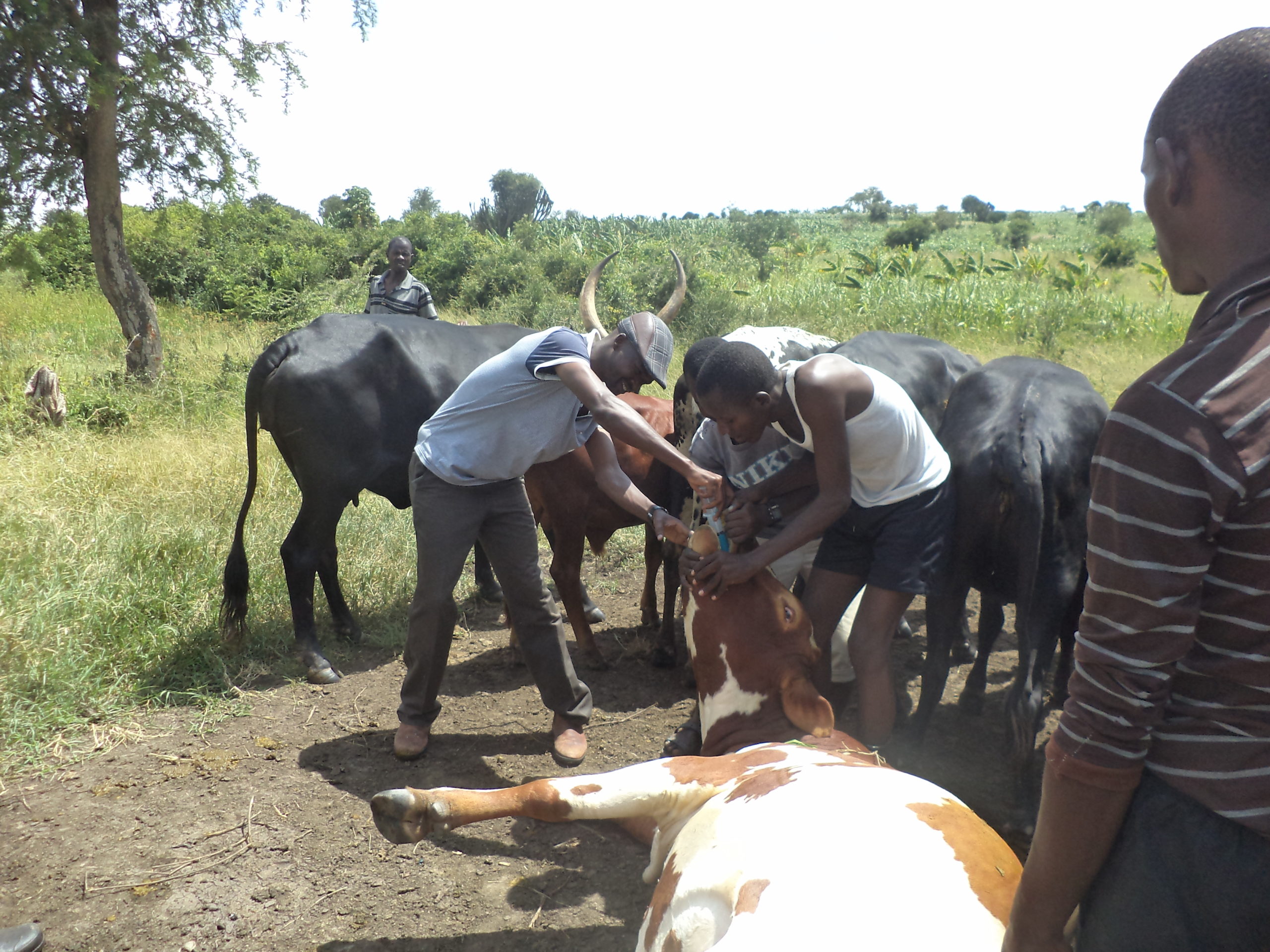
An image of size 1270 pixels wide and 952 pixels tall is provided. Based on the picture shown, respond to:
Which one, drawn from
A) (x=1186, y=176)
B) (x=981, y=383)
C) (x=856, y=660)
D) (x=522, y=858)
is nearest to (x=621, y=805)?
(x=522, y=858)

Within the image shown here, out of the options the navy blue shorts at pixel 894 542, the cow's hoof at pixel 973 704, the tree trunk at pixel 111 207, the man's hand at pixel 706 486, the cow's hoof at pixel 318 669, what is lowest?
the cow's hoof at pixel 973 704

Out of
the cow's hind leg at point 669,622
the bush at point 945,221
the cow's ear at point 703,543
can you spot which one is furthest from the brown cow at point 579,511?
the bush at point 945,221

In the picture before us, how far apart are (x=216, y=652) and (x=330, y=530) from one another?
2.68ft

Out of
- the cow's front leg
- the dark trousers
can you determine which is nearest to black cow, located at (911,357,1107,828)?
the cow's front leg

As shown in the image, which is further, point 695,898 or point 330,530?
point 330,530

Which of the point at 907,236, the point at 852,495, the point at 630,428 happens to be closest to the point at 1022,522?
the point at 852,495

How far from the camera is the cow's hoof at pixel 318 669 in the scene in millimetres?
4570

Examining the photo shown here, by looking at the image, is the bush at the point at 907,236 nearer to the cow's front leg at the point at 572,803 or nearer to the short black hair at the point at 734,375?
the short black hair at the point at 734,375

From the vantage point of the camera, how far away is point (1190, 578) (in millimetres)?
1098

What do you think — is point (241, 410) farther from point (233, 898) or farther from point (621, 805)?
point (621, 805)

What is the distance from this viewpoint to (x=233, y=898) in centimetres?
296

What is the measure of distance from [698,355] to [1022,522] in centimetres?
138

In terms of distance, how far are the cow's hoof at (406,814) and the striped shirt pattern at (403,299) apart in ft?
18.5

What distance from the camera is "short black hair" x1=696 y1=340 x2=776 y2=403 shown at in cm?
307
